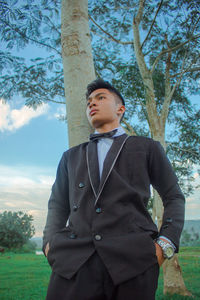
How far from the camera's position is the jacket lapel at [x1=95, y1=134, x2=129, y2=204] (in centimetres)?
157

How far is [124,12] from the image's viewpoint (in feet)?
33.2

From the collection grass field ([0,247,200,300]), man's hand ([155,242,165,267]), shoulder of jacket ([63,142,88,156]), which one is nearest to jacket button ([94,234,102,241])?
man's hand ([155,242,165,267])

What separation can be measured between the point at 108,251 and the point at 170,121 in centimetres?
1091

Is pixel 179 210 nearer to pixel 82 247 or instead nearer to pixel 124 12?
pixel 82 247

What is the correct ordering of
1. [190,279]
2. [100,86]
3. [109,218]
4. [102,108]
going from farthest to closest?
[190,279] < [100,86] < [102,108] < [109,218]

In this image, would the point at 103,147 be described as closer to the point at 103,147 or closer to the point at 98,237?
the point at 103,147

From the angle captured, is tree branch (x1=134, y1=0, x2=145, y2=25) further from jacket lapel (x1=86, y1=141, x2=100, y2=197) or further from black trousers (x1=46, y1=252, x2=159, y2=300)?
black trousers (x1=46, y1=252, x2=159, y2=300)

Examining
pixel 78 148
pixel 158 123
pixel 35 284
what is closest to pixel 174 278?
pixel 158 123

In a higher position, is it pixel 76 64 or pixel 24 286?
pixel 76 64

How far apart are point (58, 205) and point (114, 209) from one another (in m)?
0.52

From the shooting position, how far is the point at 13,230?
75.7 feet

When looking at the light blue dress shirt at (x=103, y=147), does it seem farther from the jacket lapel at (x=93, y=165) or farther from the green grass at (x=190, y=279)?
the green grass at (x=190, y=279)

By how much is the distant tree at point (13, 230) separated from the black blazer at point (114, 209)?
75.3 feet

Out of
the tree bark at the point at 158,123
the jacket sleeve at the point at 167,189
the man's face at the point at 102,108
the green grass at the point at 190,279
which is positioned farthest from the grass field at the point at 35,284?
the man's face at the point at 102,108
